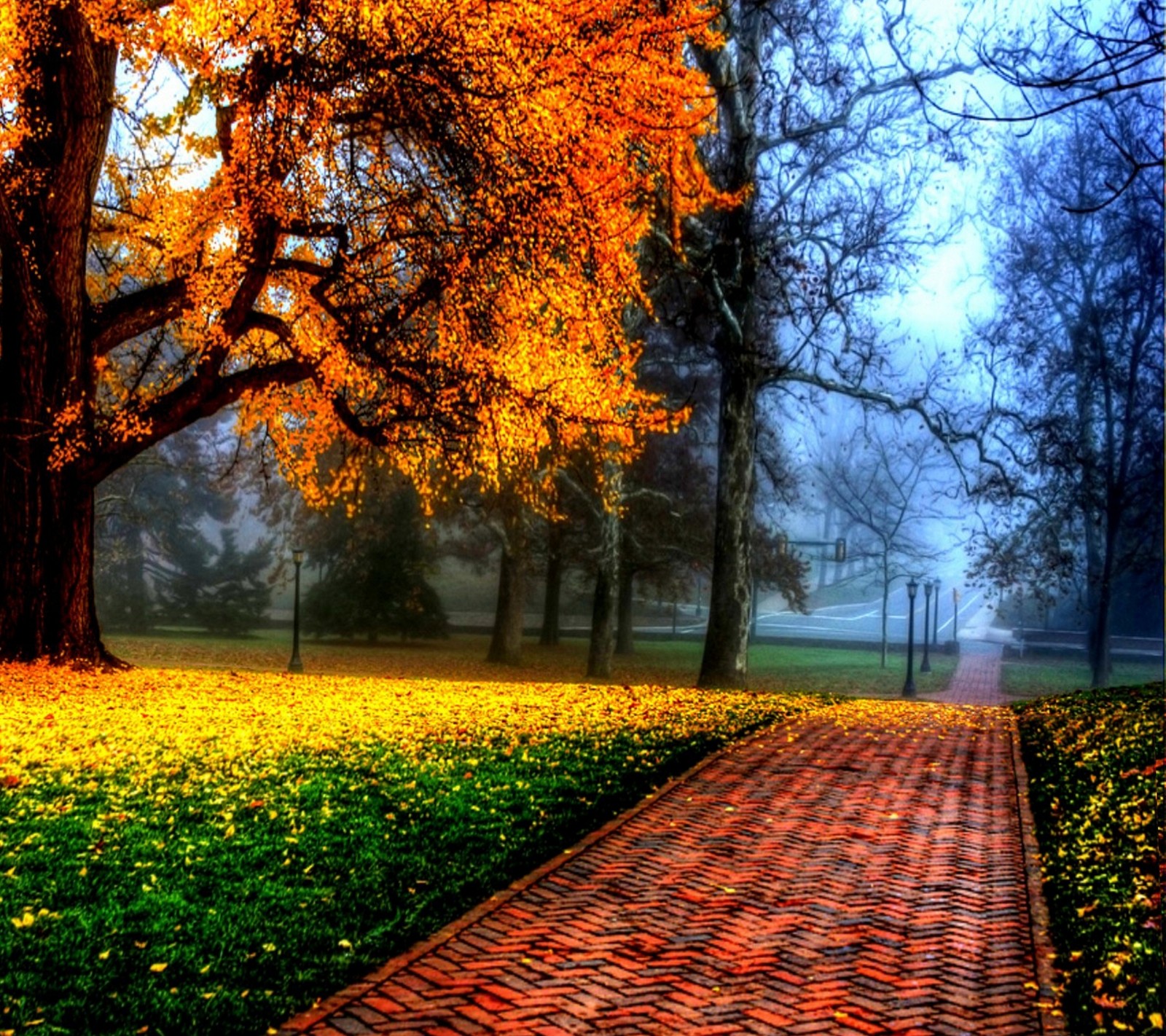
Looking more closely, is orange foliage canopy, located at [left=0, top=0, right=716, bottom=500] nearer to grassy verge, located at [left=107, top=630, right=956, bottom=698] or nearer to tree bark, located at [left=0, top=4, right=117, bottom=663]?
tree bark, located at [left=0, top=4, right=117, bottom=663]

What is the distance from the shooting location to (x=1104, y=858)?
740cm

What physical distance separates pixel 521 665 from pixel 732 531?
1128cm

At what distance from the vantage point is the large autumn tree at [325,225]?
12.7 meters

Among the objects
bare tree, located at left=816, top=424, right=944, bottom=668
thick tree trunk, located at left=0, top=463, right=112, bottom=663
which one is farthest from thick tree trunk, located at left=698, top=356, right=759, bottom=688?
bare tree, located at left=816, top=424, right=944, bottom=668

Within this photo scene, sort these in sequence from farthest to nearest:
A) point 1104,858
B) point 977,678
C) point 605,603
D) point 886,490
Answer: point 886,490 → point 977,678 → point 605,603 → point 1104,858

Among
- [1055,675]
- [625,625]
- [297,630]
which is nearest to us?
[297,630]

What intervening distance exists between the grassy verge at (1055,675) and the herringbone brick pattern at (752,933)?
2237 centimetres

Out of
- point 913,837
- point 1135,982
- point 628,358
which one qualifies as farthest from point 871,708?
point 1135,982

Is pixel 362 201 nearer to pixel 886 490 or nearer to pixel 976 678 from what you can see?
pixel 976 678

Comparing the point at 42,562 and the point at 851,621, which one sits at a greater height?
the point at 42,562

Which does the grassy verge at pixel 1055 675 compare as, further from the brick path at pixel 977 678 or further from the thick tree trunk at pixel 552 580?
the thick tree trunk at pixel 552 580

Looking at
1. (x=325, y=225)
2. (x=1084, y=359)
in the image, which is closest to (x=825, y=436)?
(x=1084, y=359)

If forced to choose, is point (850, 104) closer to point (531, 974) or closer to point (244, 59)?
point (244, 59)

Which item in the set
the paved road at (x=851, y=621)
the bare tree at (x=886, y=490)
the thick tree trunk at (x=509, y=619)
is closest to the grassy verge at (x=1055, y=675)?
the bare tree at (x=886, y=490)
